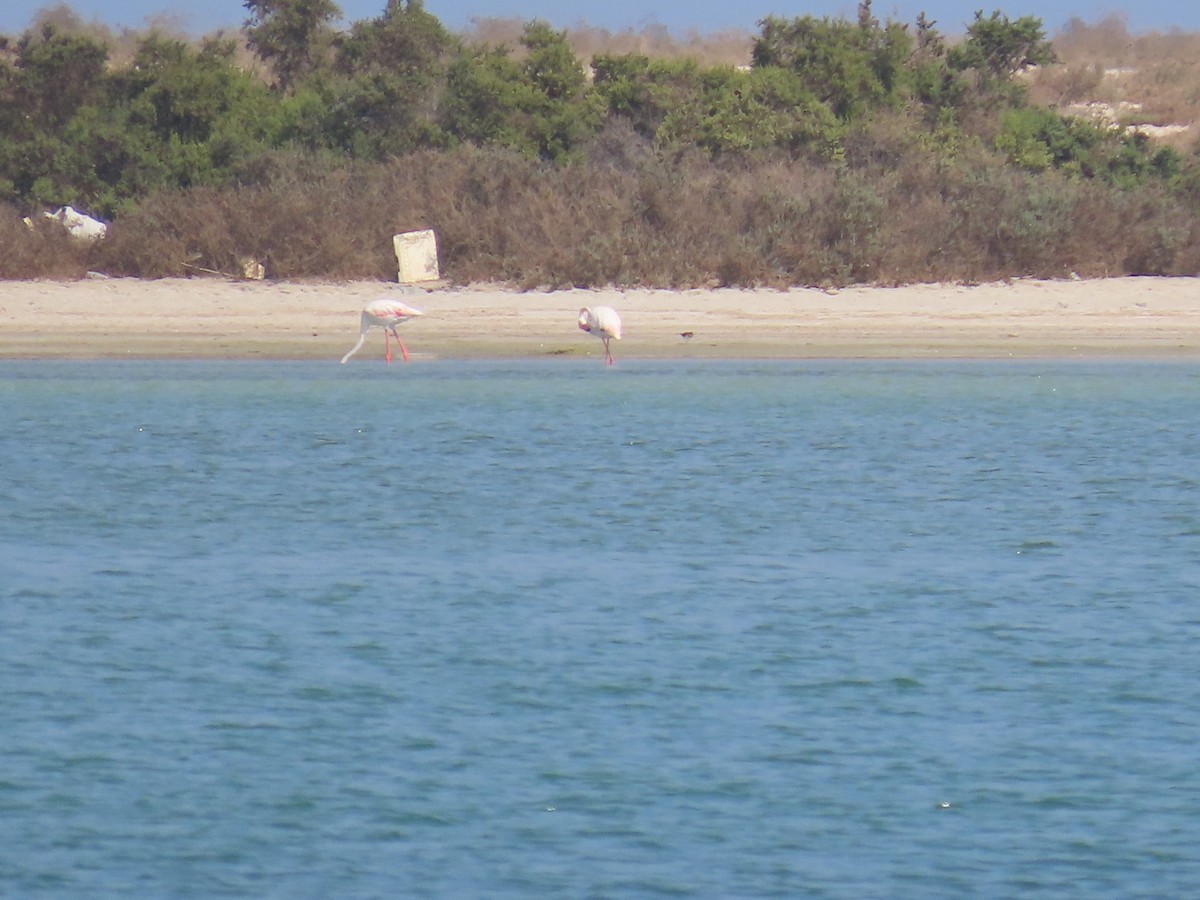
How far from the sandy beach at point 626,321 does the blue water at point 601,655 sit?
320cm

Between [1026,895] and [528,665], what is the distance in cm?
294

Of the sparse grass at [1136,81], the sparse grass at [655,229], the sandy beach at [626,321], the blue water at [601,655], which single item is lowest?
the blue water at [601,655]

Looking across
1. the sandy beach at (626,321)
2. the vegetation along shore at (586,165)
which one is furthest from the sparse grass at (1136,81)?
the sandy beach at (626,321)

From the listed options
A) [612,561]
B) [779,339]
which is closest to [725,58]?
[779,339]

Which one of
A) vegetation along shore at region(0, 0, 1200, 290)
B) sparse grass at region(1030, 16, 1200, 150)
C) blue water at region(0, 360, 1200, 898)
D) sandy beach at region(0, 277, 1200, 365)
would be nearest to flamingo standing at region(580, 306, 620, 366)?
sandy beach at region(0, 277, 1200, 365)

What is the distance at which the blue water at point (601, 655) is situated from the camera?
19.1 feet

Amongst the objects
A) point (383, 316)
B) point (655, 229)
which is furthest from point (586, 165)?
point (383, 316)

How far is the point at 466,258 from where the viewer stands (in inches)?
835

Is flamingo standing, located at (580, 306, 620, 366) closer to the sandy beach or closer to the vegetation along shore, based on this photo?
the sandy beach

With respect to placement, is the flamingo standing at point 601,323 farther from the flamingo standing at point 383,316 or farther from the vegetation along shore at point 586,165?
the vegetation along shore at point 586,165

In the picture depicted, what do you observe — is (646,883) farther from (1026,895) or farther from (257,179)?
(257,179)

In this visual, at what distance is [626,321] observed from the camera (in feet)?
64.7

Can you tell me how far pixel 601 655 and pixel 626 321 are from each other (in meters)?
11.8

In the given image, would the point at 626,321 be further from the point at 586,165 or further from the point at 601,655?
the point at 601,655
